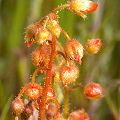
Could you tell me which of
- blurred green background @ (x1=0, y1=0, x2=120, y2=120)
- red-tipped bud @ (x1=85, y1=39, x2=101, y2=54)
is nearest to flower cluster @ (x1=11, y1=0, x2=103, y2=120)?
red-tipped bud @ (x1=85, y1=39, x2=101, y2=54)

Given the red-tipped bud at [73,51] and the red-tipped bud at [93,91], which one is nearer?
the red-tipped bud at [73,51]

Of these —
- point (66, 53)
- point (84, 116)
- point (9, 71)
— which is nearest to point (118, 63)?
point (9, 71)

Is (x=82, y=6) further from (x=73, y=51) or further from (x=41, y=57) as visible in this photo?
(x=41, y=57)

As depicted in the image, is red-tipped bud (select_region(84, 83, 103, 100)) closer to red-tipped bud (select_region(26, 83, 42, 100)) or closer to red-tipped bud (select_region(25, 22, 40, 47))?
red-tipped bud (select_region(26, 83, 42, 100))

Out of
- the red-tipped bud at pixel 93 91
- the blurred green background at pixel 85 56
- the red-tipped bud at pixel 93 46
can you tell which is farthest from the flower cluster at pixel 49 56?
the blurred green background at pixel 85 56

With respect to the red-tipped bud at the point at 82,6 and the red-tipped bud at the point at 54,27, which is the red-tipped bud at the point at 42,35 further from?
the red-tipped bud at the point at 82,6

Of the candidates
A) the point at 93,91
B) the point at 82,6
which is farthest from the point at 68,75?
the point at 82,6

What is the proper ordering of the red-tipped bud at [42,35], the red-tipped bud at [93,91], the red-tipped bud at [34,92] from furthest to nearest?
1. the red-tipped bud at [93,91]
2. the red-tipped bud at [34,92]
3. the red-tipped bud at [42,35]

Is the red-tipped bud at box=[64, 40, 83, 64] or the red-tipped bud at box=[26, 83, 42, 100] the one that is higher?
the red-tipped bud at box=[64, 40, 83, 64]
